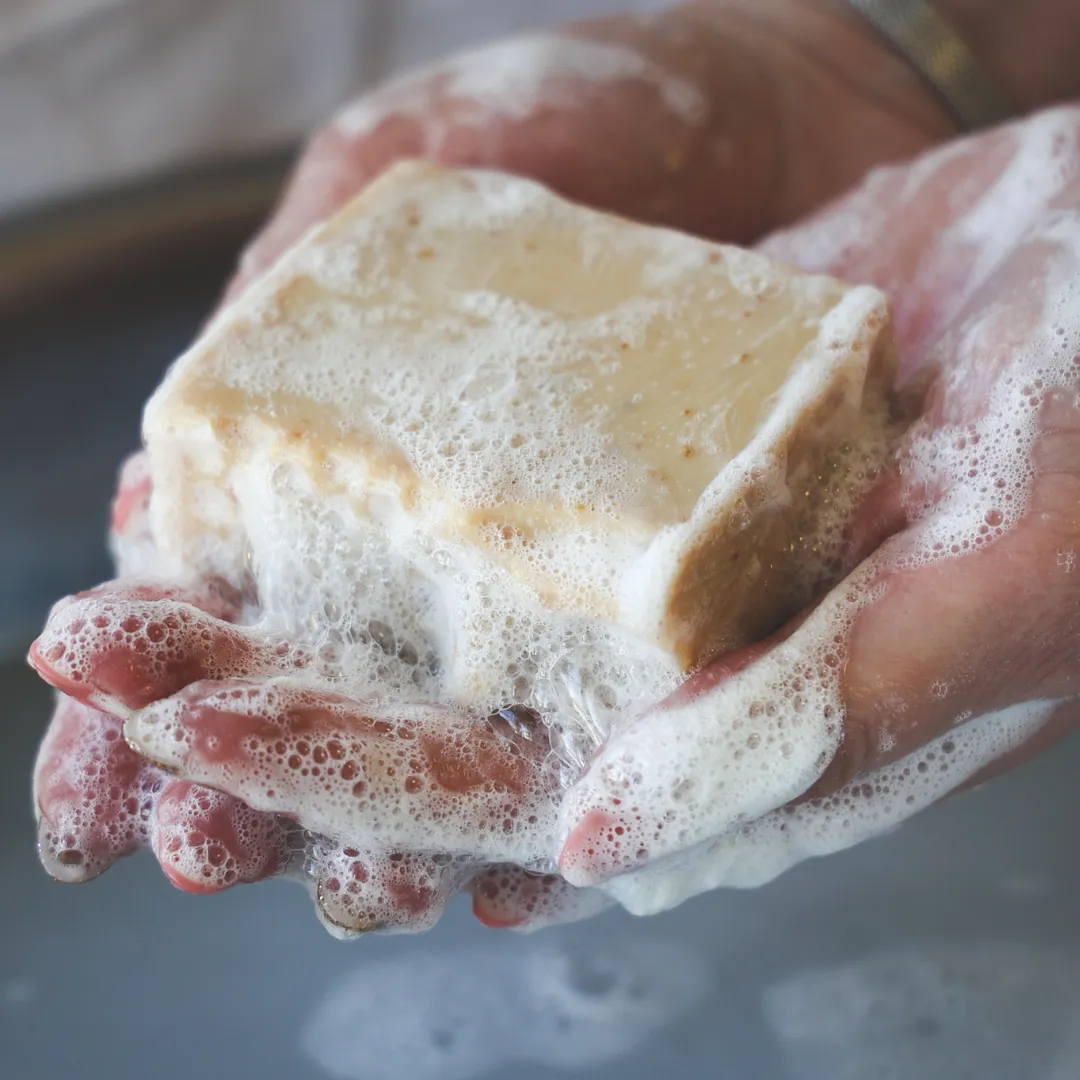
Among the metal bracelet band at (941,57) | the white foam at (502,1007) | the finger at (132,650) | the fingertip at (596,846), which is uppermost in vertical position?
the metal bracelet band at (941,57)

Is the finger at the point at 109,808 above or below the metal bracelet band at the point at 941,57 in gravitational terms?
below

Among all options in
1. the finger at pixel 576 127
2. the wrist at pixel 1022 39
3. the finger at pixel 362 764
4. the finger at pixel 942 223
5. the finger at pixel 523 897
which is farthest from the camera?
the wrist at pixel 1022 39

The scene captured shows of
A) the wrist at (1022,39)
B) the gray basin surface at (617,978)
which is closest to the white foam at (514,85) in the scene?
the wrist at (1022,39)

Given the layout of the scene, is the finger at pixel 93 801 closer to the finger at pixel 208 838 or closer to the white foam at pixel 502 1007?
the finger at pixel 208 838

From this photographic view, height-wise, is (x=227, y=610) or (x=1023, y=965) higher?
(x=227, y=610)

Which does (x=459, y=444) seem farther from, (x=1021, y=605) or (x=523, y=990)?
(x=523, y=990)

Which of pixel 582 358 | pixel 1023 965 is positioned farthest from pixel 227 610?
pixel 1023 965

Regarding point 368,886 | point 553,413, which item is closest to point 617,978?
point 368,886
